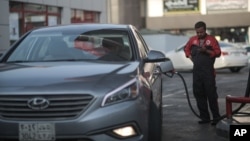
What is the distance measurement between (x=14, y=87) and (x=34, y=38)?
5.86 feet

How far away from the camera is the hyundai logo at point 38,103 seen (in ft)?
15.9

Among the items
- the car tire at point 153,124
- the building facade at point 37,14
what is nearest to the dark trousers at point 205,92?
the car tire at point 153,124

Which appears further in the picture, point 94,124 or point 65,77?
point 65,77

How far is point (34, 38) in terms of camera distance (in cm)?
669

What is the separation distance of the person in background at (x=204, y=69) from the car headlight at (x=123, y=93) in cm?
310

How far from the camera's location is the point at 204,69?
26.3 ft

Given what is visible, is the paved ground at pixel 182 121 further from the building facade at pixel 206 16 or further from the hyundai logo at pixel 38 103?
the building facade at pixel 206 16

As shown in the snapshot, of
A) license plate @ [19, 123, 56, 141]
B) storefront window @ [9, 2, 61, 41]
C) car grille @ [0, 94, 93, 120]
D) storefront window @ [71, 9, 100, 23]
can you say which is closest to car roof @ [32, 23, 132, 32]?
car grille @ [0, 94, 93, 120]

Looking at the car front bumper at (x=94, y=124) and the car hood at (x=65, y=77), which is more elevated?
the car hood at (x=65, y=77)

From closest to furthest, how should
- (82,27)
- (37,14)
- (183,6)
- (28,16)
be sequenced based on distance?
(82,27), (28,16), (37,14), (183,6)

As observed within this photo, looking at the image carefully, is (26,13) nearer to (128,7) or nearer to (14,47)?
(14,47)


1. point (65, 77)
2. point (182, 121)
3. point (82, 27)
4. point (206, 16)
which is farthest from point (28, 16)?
point (206, 16)

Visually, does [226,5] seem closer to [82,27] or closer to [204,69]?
[204,69]

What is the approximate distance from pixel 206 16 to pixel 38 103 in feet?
134
